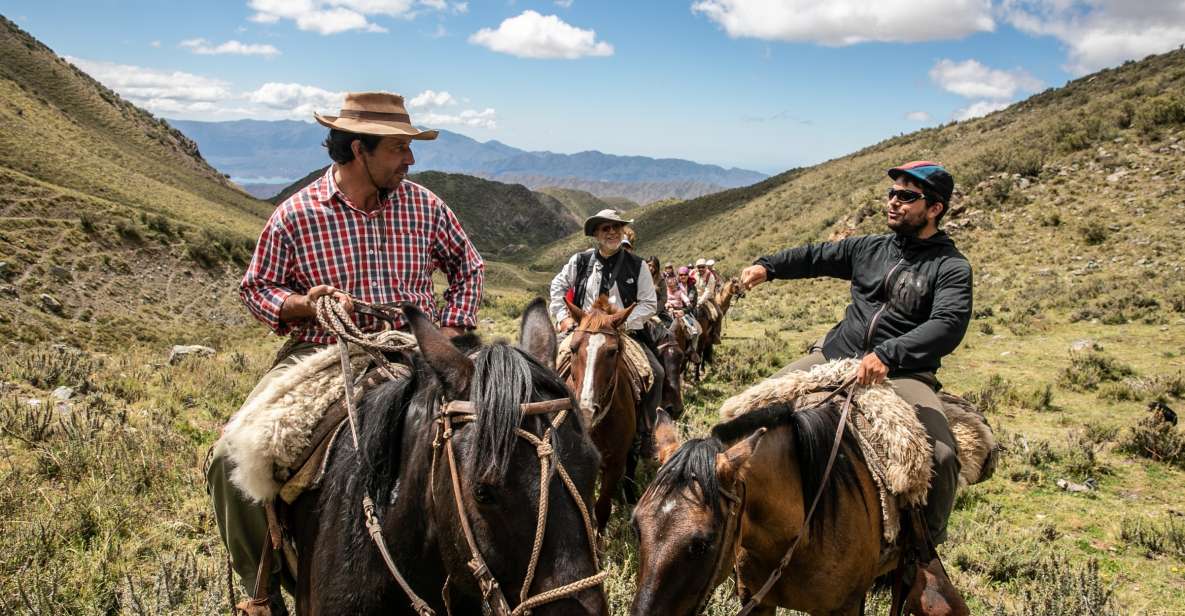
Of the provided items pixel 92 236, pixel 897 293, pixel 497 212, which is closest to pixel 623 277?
pixel 897 293

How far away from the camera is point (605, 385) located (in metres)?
5.54

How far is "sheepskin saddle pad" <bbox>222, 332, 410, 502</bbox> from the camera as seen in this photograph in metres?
2.38

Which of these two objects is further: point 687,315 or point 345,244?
point 687,315

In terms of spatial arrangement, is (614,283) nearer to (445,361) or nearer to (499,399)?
(445,361)

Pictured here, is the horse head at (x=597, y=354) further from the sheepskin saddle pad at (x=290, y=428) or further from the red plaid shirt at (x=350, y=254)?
the sheepskin saddle pad at (x=290, y=428)

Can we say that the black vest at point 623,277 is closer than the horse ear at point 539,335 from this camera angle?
No

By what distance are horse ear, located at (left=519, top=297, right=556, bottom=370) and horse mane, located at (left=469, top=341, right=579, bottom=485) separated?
48 cm

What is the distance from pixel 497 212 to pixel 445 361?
4065 inches

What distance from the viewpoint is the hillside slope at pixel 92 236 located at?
14.9 meters

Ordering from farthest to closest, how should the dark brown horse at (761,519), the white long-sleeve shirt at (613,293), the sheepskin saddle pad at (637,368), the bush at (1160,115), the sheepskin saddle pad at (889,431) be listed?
the bush at (1160,115) < the white long-sleeve shirt at (613,293) < the sheepskin saddle pad at (637,368) < the sheepskin saddle pad at (889,431) < the dark brown horse at (761,519)

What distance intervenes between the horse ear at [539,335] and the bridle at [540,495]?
58cm

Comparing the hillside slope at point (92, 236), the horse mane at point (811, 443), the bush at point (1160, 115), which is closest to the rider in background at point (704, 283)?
the horse mane at point (811, 443)

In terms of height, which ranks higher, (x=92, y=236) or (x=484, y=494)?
(x=92, y=236)

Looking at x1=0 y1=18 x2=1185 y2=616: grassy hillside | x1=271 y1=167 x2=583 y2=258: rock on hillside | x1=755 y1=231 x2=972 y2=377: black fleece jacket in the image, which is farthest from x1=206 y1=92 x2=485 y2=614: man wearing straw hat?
x1=271 y1=167 x2=583 y2=258: rock on hillside
